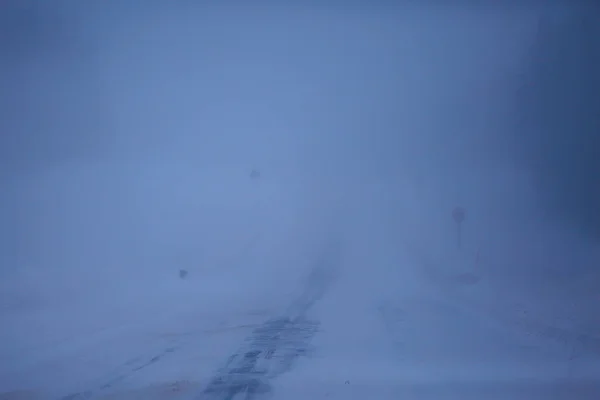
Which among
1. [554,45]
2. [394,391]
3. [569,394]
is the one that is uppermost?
[554,45]

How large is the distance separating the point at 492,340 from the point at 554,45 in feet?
7.75

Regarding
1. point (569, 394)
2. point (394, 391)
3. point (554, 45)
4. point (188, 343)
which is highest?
point (554, 45)

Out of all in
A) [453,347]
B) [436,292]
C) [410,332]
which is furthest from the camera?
[436,292]

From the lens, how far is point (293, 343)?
307 cm

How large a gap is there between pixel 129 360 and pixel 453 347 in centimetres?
188

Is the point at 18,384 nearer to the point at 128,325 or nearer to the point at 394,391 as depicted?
the point at 128,325

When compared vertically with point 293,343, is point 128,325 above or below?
above

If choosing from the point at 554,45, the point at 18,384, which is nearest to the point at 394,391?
the point at 18,384

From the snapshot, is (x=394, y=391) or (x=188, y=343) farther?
(x=188, y=343)

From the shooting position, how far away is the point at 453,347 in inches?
118

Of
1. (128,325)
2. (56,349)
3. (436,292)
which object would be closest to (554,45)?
(436,292)

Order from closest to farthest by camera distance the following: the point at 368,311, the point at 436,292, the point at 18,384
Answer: the point at 18,384 → the point at 368,311 → the point at 436,292

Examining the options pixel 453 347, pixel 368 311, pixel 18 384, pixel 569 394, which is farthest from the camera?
pixel 368 311

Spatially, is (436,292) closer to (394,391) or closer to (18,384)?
(394,391)
